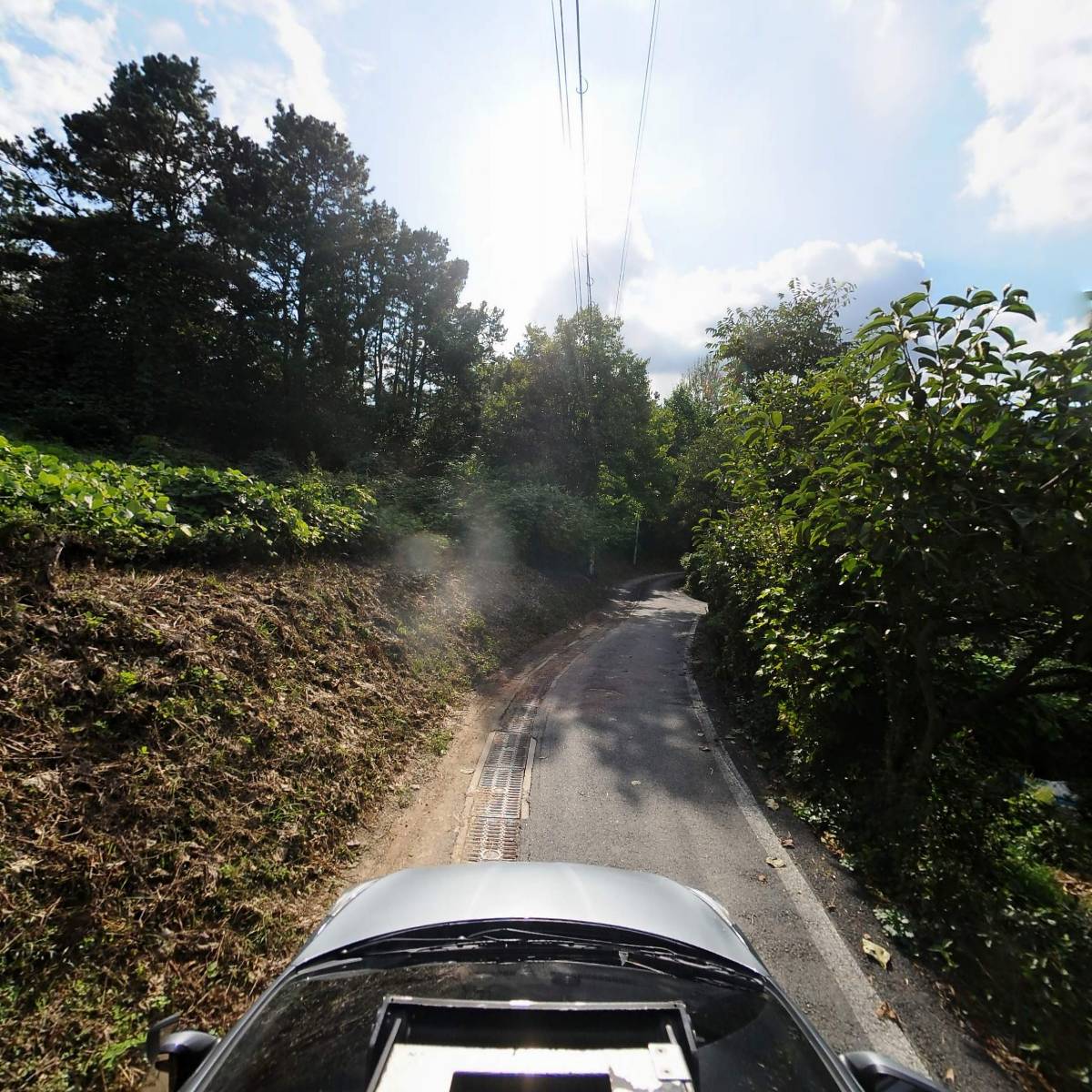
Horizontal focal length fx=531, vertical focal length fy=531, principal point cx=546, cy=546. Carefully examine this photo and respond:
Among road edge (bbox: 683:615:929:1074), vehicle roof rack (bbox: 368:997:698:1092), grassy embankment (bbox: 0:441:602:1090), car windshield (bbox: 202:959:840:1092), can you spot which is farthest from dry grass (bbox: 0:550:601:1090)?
road edge (bbox: 683:615:929:1074)

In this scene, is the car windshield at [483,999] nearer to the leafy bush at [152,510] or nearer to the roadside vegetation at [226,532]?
the roadside vegetation at [226,532]

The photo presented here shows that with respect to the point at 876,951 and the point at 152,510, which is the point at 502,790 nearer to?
the point at 876,951

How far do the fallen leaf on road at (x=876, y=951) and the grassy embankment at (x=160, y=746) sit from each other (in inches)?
140

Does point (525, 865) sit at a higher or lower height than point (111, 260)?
lower

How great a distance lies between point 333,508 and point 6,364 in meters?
11.1

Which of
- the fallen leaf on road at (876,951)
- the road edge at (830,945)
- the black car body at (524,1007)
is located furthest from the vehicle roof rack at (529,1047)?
the fallen leaf on road at (876,951)

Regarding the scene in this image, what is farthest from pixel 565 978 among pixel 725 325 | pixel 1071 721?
pixel 725 325

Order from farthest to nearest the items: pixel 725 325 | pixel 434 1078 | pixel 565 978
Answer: pixel 725 325
pixel 565 978
pixel 434 1078

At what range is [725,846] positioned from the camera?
14.0 feet

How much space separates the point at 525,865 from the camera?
260 centimetres

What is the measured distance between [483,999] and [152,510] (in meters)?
5.77

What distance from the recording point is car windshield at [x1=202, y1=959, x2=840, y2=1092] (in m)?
1.46

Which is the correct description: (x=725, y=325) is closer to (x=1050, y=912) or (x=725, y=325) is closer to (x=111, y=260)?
(x=1050, y=912)

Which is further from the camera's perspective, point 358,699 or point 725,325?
point 725,325
